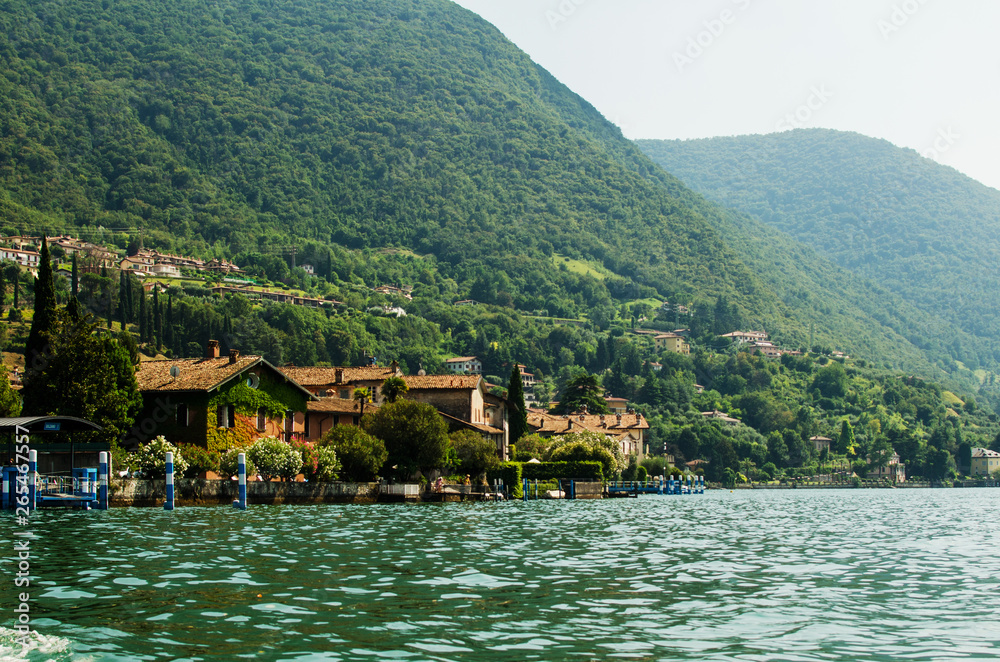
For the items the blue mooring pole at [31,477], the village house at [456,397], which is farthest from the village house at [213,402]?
the village house at [456,397]

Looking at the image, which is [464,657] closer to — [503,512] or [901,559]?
[901,559]

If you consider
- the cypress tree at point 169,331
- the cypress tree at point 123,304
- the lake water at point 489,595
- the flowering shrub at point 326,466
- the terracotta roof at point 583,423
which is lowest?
the lake water at point 489,595

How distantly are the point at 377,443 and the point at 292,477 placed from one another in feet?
18.3

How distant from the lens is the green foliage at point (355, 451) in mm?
60156

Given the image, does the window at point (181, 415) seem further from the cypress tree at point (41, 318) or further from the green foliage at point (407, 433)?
the green foliage at point (407, 433)

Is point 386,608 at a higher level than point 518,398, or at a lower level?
lower

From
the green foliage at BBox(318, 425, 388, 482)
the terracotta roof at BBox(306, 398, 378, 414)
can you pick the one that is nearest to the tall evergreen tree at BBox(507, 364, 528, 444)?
the terracotta roof at BBox(306, 398, 378, 414)

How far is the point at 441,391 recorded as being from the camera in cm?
8838

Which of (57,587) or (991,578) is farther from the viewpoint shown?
(991,578)

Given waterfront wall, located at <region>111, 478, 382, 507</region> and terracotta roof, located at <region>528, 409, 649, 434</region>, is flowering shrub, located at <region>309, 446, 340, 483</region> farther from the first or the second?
terracotta roof, located at <region>528, 409, 649, 434</region>

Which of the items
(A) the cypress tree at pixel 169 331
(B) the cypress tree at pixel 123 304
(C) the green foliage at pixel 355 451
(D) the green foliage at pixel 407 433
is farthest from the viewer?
(A) the cypress tree at pixel 169 331

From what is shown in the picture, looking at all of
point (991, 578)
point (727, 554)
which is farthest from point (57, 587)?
point (991, 578)

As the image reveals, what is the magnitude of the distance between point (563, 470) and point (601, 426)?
44428 millimetres

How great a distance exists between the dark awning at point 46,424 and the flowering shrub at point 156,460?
3.85 metres
